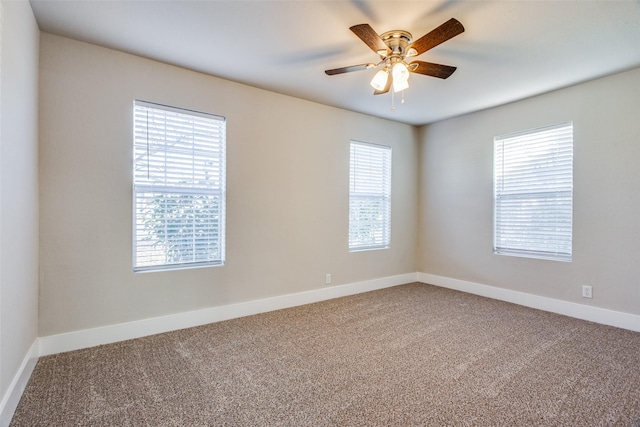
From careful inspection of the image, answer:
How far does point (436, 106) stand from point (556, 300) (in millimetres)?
2728

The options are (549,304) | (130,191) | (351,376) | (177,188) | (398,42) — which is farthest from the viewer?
(549,304)

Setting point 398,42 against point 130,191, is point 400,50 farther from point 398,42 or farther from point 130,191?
point 130,191

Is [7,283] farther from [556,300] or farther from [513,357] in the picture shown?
[556,300]

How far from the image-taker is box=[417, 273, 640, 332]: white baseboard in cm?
313

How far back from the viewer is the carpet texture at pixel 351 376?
1.78 metres

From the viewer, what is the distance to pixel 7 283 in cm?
175

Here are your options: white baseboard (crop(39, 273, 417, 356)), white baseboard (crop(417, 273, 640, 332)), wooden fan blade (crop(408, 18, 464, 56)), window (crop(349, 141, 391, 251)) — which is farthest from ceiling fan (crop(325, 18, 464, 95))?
white baseboard (crop(417, 273, 640, 332))

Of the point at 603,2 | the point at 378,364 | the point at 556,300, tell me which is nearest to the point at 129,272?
the point at 378,364

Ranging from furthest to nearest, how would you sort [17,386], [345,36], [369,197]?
1. [369,197]
2. [345,36]
3. [17,386]

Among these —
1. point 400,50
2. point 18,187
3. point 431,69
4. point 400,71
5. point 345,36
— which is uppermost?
point 345,36

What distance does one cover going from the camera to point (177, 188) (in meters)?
3.08

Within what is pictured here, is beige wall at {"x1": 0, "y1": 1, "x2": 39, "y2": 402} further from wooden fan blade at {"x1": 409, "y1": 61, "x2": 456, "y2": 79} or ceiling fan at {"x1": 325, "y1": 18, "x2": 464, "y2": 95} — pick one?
wooden fan blade at {"x1": 409, "y1": 61, "x2": 456, "y2": 79}

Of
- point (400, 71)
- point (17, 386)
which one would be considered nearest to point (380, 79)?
point (400, 71)

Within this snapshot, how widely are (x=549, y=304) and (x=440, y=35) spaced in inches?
131
